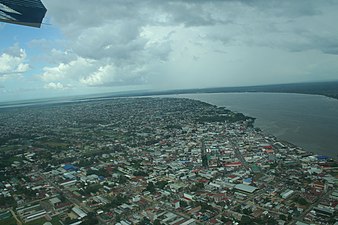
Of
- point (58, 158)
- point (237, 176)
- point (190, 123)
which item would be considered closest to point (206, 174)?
point (237, 176)

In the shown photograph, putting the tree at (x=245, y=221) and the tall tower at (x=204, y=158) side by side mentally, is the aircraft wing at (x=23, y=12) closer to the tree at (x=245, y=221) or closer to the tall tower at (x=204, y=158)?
the tree at (x=245, y=221)

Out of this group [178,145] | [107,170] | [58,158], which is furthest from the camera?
[178,145]

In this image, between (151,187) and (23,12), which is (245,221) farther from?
(23,12)

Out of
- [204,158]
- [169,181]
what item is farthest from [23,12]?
[204,158]

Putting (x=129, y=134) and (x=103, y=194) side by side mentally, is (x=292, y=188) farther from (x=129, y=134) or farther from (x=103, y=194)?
(x=129, y=134)

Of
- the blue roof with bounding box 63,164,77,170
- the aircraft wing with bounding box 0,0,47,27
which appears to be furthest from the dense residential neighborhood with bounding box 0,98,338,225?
the aircraft wing with bounding box 0,0,47,27

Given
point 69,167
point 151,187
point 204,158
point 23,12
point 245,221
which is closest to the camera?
point 23,12
